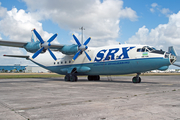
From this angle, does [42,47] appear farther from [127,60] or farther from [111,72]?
[127,60]

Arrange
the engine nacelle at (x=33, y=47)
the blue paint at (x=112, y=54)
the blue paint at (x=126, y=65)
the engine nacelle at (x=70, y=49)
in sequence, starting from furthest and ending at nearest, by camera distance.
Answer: the engine nacelle at (x=70, y=49)
the engine nacelle at (x=33, y=47)
the blue paint at (x=112, y=54)
the blue paint at (x=126, y=65)

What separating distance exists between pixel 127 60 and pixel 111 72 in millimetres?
3087

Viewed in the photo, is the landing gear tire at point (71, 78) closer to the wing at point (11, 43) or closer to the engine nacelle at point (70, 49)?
the engine nacelle at point (70, 49)

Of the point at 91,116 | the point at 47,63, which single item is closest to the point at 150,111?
the point at 91,116

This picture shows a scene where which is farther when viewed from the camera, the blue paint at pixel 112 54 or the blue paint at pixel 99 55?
the blue paint at pixel 99 55

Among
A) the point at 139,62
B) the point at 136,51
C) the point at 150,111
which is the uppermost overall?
the point at 136,51

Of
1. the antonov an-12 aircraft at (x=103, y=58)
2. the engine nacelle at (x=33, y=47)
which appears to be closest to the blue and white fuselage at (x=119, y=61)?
the antonov an-12 aircraft at (x=103, y=58)

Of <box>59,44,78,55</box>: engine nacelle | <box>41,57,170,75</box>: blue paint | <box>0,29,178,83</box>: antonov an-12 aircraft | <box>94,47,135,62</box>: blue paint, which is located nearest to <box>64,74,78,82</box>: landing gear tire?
<box>0,29,178,83</box>: antonov an-12 aircraft

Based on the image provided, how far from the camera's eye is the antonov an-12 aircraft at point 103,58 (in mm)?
19062

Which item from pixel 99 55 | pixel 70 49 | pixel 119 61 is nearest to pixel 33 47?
pixel 70 49

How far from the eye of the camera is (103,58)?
74.8 ft

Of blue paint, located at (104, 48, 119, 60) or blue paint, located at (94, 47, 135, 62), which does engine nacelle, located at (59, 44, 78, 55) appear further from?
blue paint, located at (104, 48, 119, 60)

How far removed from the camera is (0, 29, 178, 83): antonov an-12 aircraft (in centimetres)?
1906

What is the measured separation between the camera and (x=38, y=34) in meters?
23.3
